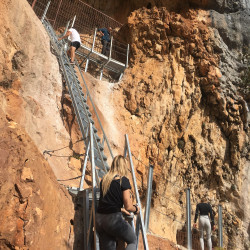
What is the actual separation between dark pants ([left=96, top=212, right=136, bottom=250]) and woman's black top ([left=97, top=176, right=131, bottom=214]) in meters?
0.06

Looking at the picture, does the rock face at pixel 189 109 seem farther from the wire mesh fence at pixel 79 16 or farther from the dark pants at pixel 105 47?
the wire mesh fence at pixel 79 16

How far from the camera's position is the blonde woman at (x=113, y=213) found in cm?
352

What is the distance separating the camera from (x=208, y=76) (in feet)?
41.8

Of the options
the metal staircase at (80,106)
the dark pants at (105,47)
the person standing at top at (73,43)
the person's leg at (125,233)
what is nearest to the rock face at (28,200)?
the person's leg at (125,233)

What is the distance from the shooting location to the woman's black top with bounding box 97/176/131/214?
3612 millimetres

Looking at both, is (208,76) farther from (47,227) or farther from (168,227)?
(47,227)

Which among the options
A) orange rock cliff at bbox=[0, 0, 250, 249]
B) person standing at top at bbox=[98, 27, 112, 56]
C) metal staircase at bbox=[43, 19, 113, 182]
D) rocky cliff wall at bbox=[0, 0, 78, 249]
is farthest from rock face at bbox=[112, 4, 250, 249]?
rocky cliff wall at bbox=[0, 0, 78, 249]

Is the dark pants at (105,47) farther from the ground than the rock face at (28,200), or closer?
farther from the ground

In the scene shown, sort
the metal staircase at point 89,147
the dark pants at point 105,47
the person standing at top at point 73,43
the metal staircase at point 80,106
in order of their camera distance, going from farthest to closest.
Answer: the dark pants at point 105,47 < the person standing at top at point 73,43 < the metal staircase at point 80,106 < the metal staircase at point 89,147

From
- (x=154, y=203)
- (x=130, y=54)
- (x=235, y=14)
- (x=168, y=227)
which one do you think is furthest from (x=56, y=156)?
(x=235, y=14)

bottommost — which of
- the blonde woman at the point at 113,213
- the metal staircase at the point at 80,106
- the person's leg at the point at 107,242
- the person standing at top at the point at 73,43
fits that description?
the person's leg at the point at 107,242

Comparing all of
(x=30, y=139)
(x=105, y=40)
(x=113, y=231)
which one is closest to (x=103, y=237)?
(x=113, y=231)

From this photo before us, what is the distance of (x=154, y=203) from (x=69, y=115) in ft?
13.2

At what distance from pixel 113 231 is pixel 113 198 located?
0.35 meters
